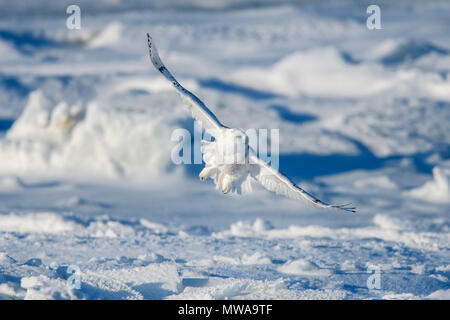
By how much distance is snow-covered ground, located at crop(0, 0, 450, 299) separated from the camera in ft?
19.2

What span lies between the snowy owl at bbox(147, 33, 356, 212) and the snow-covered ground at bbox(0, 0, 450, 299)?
67 cm

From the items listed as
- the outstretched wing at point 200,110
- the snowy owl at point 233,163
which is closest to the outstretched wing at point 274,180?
the snowy owl at point 233,163

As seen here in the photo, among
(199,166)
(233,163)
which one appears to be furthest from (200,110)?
(199,166)

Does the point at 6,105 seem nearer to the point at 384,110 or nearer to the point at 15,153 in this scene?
the point at 15,153

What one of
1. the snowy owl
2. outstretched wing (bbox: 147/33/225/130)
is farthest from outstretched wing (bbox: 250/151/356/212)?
outstretched wing (bbox: 147/33/225/130)

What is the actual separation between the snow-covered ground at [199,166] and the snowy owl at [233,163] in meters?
0.67

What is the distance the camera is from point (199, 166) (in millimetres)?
10945

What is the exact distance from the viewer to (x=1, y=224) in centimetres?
772

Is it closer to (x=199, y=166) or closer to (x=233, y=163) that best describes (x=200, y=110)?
(x=233, y=163)

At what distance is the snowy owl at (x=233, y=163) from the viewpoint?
16.6ft

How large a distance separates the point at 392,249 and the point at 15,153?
621cm

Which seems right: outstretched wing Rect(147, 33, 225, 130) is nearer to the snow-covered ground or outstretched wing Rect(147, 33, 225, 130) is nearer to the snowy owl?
the snowy owl
